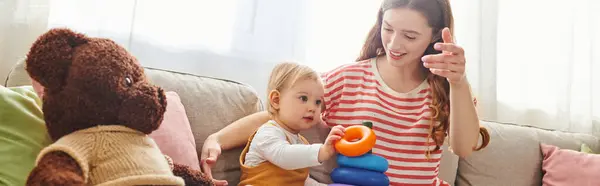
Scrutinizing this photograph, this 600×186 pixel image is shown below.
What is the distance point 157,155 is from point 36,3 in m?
0.86

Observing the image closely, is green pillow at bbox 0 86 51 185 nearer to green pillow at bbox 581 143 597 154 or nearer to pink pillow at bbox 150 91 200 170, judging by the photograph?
pink pillow at bbox 150 91 200 170

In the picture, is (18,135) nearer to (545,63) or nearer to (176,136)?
(176,136)

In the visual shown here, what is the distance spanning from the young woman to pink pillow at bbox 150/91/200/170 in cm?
6

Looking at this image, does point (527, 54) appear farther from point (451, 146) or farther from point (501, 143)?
point (451, 146)

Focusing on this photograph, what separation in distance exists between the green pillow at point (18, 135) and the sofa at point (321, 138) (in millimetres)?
292

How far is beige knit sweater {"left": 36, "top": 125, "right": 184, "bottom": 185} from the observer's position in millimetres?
838

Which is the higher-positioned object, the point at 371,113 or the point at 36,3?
the point at 36,3

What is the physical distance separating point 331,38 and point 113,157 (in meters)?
1.29

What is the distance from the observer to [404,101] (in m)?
1.54

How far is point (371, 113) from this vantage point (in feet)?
4.95

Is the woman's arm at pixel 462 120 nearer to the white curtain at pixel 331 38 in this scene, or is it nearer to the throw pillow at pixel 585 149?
the white curtain at pixel 331 38

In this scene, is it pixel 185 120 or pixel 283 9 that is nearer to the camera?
pixel 185 120

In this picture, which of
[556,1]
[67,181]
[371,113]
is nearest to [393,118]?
[371,113]

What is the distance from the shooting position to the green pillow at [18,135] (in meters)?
1.01
